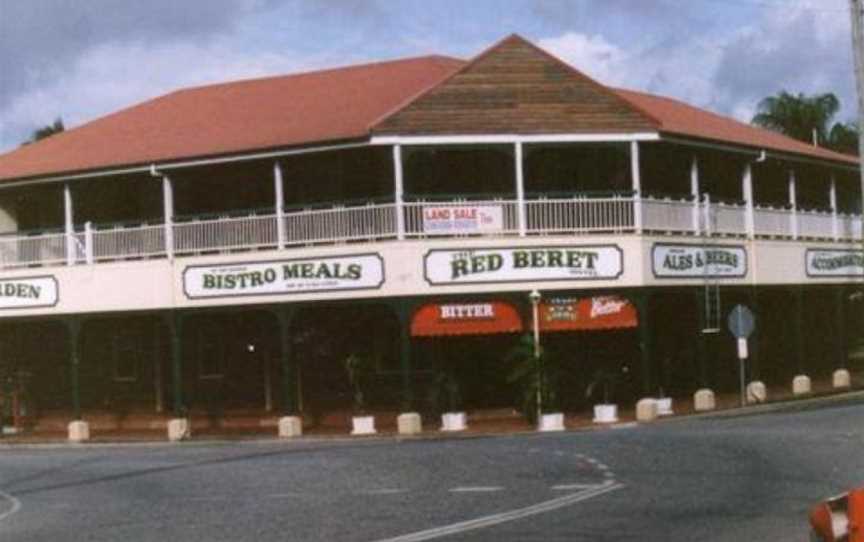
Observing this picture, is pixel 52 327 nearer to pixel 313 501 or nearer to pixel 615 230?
pixel 615 230

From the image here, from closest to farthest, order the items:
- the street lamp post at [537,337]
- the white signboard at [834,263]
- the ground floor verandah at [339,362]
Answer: the street lamp post at [537,337]
the ground floor verandah at [339,362]
the white signboard at [834,263]

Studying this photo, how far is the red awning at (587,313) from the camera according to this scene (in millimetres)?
35344

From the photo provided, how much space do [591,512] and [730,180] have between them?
30.2 m

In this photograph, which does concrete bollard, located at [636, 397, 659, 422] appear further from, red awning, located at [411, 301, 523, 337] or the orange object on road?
the orange object on road

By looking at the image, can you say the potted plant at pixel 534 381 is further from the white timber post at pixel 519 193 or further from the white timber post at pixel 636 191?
the white timber post at pixel 636 191

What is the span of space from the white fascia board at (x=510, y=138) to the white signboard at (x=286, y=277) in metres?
2.54

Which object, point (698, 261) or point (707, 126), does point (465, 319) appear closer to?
point (698, 261)

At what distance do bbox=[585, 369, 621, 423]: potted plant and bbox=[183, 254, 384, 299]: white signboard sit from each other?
5432 millimetres

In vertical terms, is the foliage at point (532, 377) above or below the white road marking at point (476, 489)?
above

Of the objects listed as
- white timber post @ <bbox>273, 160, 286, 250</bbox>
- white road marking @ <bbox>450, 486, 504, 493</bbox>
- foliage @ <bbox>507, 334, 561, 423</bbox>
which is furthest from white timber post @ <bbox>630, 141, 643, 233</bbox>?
white road marking @ <bbox>450, 486, 504, 493</bbox>

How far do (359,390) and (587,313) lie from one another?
218 inches

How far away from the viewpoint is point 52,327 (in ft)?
144

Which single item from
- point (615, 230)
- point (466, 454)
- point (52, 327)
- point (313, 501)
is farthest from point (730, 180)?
point (313, 501)

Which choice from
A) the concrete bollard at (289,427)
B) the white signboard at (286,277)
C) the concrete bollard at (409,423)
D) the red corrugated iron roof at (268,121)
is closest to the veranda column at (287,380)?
the concrete bollard at (289,427)
